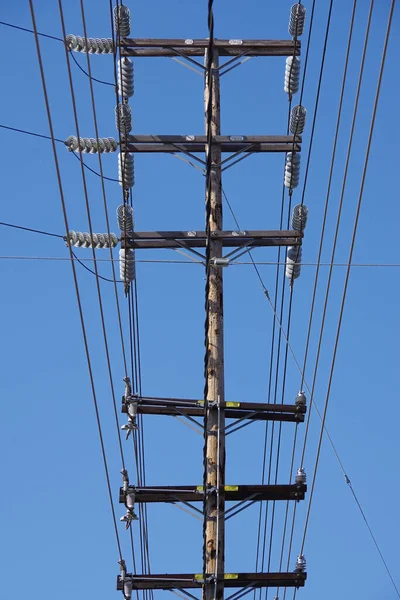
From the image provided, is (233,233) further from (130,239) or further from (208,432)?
(208,432)

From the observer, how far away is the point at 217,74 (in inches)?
795

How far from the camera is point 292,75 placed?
19938 millimetres

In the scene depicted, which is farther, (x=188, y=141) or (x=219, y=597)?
(x=188, y=141)

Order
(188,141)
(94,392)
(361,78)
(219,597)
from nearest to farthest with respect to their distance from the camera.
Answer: (361,78)
(94,392)
(219,597)
(188,141)

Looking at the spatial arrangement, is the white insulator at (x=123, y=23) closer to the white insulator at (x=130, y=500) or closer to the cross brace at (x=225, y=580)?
the white insulator at (x=130, y=500)

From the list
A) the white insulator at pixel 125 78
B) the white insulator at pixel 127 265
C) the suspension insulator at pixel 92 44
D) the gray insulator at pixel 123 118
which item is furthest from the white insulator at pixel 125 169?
the suspension insulator at pixel 92 44

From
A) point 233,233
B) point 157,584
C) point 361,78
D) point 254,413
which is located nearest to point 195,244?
point 233,233

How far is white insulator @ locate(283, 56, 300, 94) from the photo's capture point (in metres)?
19.9

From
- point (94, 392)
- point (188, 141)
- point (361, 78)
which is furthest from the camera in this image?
point (188, 141)

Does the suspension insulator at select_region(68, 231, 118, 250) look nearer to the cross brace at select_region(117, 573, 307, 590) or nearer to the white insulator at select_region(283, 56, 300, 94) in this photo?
the white insulator at select_region(283, 56, 300, 94)

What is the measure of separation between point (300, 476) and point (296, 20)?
6.02 metres

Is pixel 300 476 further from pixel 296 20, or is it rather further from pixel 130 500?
pixel 296 20

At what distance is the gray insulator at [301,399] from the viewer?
19703mm

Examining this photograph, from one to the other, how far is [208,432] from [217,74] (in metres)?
4.99
